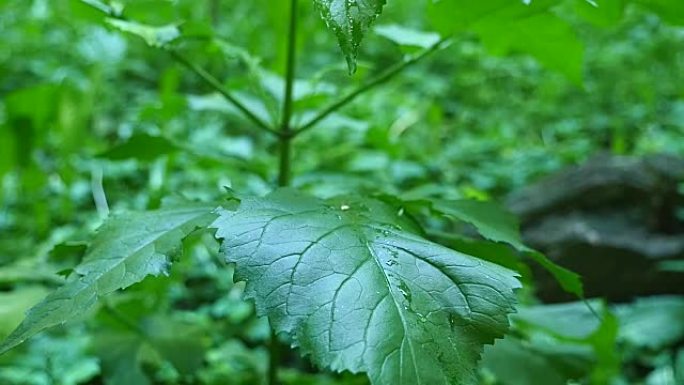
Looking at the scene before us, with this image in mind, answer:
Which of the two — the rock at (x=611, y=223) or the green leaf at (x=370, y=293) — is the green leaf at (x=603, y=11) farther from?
the rock at (x=611, y=223)

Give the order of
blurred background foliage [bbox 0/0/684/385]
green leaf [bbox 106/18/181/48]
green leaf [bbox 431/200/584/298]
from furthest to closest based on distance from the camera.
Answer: blurred background foliage [bbox 0/0/684/385]
green leaf [bbox 106/18/181/48]
green leaf [bbox 431/200/584/298]

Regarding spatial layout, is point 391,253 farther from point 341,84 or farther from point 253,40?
point 253,40

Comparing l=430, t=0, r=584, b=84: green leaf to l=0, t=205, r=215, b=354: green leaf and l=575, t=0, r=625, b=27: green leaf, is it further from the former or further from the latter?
l=0, t=205, r=215, b=354: green leaf

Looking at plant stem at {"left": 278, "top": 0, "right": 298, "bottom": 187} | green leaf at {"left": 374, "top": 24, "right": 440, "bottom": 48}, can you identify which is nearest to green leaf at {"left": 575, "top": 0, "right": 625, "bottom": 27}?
green leaf at {"left": 374, "top": 24, "right": 440, "bottom": 48}

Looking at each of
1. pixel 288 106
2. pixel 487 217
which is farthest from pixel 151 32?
pixel 487 217

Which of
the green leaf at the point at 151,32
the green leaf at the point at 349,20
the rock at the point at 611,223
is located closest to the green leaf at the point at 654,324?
the rock at the point at 611,223

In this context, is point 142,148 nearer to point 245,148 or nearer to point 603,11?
point 603,11

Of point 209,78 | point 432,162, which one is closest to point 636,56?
point 432,162
